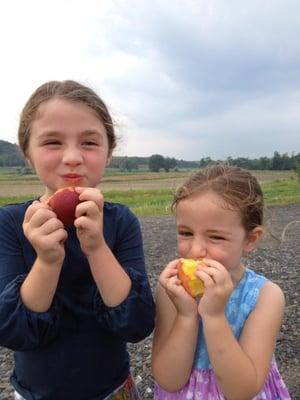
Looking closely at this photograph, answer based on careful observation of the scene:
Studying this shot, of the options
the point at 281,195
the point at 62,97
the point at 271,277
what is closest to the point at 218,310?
the point at 62,97

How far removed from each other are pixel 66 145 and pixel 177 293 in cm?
73

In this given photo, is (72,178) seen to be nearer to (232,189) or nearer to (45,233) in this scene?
(45,233)

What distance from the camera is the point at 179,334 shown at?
1812 millimetres

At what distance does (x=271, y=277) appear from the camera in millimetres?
7805

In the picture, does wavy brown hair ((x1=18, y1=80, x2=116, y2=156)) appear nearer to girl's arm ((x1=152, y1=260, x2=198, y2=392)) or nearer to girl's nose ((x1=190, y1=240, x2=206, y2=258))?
girl's nose ((x1=190, y1=240, x2=206, y2=258))

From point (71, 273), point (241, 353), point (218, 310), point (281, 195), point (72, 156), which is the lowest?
point (281, 195)

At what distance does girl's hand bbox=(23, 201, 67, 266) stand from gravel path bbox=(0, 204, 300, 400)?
4.63ft

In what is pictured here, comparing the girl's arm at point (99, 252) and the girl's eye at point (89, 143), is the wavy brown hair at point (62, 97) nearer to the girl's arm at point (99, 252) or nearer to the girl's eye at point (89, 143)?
the girl's eye at point (89, 143)

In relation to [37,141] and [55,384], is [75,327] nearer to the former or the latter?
[55,384]

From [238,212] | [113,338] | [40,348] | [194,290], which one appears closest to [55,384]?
[40,348]

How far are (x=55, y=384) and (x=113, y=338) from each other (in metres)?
0.29

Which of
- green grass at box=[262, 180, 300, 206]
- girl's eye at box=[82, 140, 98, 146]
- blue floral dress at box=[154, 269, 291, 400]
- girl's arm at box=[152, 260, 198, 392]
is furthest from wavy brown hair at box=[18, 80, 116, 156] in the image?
green grass at box=[262, 180, 300, 206]

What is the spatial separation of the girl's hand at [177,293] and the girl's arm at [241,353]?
8cm

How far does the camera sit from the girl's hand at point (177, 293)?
71.0 inches
